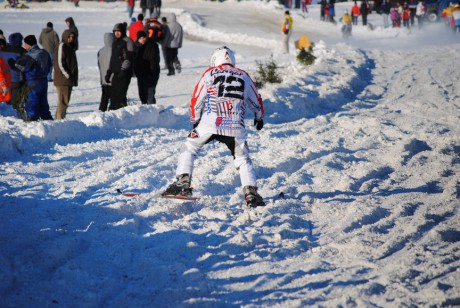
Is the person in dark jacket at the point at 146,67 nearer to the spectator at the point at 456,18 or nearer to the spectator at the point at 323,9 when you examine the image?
the spectator at the point at 456,18

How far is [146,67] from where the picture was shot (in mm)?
12102

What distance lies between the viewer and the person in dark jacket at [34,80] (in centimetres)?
1053

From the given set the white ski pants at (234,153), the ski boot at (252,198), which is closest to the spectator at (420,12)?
the white ski pants at (234,153)

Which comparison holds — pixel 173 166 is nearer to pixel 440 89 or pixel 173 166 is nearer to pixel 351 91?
pixel 351 91

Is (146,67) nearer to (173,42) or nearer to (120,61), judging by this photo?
(120,61)

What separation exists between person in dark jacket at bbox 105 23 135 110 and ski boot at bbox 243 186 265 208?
5561 millimetres

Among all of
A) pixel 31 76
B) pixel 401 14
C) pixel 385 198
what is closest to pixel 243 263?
pixel 385 198

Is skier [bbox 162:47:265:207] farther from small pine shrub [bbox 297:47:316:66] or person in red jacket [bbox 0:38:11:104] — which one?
small pine shrub [bbox 297:47:316:66]

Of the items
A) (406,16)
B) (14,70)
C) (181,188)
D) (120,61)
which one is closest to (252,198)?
(181,188)

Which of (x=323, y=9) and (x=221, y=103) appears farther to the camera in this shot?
(x=323, y=9)

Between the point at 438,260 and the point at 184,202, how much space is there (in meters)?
2.78

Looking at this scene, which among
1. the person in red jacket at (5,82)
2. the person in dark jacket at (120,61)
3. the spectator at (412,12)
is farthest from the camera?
the spectator at (412,12)

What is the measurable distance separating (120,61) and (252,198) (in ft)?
18.9

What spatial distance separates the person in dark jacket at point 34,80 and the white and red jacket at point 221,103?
506cm
